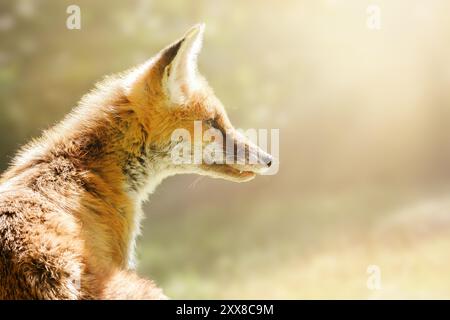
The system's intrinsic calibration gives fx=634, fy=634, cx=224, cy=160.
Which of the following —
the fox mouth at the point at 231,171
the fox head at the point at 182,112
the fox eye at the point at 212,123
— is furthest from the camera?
the fox mouth at the point at 231,171

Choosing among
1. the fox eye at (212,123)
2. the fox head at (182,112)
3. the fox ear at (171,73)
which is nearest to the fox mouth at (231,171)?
the fox head at (182,112)

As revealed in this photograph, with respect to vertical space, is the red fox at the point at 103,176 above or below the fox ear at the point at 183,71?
below

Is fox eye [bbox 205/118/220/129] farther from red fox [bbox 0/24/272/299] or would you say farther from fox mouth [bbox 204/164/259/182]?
fox mouth [bbox 204/164/259/182]

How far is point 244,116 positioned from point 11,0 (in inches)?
178

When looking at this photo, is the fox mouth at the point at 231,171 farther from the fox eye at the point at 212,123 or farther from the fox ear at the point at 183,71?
the fox ear at the point at 183,71

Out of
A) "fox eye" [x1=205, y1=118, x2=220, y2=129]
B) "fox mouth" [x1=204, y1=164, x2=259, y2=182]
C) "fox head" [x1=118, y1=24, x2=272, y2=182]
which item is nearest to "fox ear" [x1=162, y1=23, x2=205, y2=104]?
"fox head" [x1=118, y1=24, x2=272, y2=182]

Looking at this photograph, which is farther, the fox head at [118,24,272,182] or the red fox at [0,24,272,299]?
the fox head at [118,24,272,182]

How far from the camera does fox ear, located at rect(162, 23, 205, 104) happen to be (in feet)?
12.9

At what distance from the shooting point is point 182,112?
163 inches

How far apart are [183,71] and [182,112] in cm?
29

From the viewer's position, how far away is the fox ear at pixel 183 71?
392cm

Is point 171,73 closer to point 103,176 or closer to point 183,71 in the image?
point 183,71

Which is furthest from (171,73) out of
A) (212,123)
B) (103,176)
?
(103,176)

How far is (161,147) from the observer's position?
4.04 metres
